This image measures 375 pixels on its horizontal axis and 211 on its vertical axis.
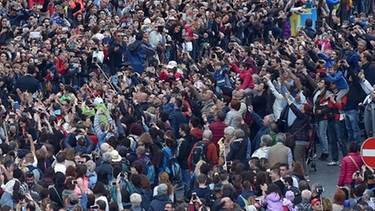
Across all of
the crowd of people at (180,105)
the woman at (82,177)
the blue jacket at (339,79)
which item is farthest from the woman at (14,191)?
the blue jacket at (339,79)

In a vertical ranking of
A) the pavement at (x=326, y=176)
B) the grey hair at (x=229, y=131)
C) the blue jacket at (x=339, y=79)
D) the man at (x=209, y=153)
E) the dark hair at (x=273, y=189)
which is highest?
the dark hair at (x=273, y=189)

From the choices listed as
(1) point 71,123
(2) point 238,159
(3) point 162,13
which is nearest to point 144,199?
(2) point 238,159

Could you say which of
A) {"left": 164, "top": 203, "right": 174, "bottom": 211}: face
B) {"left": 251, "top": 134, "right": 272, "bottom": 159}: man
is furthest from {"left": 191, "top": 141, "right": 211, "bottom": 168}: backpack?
{"left": 164, "top": 203, "right": 174, "bottom": 211}: face

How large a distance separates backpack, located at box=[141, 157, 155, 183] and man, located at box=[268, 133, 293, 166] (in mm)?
2033

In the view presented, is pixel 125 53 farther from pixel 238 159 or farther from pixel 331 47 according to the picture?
pixel 238 159

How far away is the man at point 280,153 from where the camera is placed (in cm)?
2773

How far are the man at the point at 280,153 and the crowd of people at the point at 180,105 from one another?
0.02 m

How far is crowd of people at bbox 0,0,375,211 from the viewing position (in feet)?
82.1

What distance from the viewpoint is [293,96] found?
30766mm

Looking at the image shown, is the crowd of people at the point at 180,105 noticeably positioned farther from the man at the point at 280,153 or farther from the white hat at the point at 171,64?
the white hat at the point at 171,64

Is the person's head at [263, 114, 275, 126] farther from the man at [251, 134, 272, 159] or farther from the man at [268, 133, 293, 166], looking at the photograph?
the man at [268, 133, 293, 166]

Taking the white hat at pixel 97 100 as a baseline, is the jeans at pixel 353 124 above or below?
below

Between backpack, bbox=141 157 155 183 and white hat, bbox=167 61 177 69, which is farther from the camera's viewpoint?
white hat, bbox=167 61 177 69

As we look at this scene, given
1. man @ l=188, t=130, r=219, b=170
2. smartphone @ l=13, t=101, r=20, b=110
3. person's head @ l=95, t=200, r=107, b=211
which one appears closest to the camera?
person's head @ l=95, t=200, r=107, b=211
